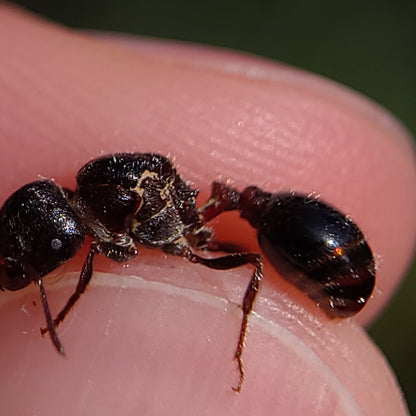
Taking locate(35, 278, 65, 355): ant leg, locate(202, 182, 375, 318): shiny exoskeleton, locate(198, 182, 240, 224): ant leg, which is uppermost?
locate(202, 182, 375, 318): shiny exoskeleton

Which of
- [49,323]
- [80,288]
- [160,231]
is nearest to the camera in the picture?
[49,323]

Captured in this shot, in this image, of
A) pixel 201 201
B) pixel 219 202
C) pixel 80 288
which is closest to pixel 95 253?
pixel 80 288

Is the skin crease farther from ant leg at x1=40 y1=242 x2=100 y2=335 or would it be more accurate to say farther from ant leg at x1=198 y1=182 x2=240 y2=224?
ant leg at x1=198 y1=182 x2=240 y2=224

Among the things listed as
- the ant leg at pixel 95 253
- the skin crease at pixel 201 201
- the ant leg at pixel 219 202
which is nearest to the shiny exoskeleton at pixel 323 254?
the skin crease at pixel 201 201

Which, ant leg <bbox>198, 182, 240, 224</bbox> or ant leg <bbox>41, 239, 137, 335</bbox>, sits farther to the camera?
ant leg <bbox>198, 182, 240, 224</bbox>

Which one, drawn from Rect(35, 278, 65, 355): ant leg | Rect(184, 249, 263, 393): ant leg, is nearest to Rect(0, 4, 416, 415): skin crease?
Rect(184, 249, 263, 393): ant leg

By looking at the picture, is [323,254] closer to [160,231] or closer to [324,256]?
[324,256]
